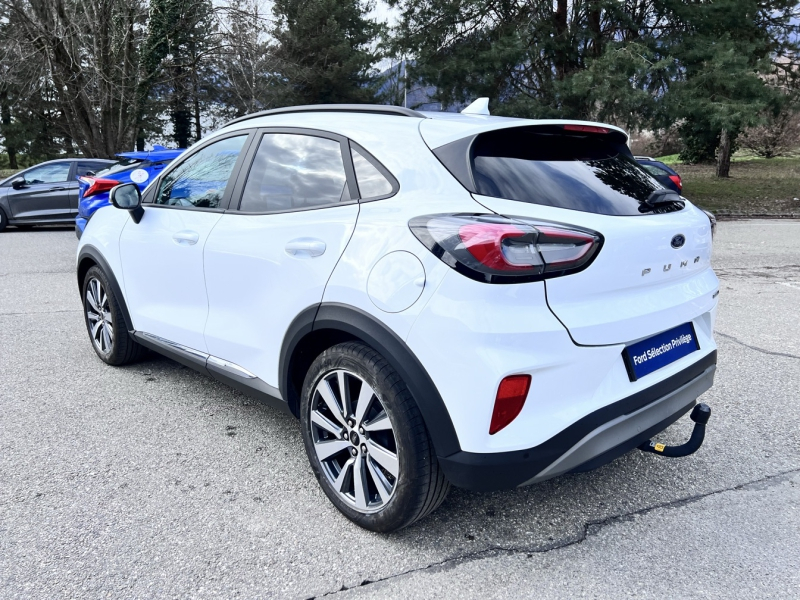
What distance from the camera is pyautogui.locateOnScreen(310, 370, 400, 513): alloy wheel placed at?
8.51 ft

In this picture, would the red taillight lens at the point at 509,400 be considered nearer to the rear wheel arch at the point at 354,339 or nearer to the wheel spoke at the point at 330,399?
the rear wheel arch at the point at 354,339

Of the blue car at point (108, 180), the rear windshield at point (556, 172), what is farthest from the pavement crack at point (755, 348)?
the blue car at point (108, 180)

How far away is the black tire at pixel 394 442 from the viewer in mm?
2434

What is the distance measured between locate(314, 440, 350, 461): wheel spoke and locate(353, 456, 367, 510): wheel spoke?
9 centimetres

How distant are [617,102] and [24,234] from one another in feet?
43.1

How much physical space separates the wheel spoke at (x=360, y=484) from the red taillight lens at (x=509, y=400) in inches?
26.4

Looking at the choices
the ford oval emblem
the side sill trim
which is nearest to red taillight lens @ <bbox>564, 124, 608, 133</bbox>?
the ford oval emblem

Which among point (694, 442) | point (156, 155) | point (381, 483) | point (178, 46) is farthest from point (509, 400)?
point (178, 46)

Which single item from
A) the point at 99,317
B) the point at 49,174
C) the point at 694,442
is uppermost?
the point at 49,174

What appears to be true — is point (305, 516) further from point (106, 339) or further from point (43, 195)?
point (43, 195)

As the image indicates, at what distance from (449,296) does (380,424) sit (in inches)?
24.6

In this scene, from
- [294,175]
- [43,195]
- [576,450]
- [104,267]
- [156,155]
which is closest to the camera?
[576,450]

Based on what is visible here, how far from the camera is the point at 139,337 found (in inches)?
166

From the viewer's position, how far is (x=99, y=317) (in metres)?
4.80
